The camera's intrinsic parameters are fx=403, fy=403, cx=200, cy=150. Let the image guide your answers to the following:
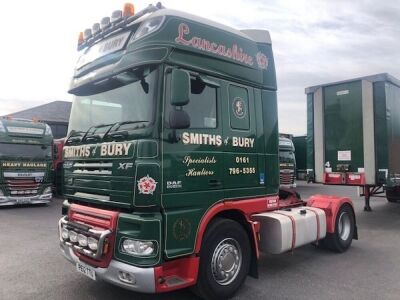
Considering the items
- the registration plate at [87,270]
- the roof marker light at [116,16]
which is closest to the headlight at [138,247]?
the registration plate at [87,270]

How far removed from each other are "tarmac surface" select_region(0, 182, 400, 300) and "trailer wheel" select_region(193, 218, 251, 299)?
0.28 meters

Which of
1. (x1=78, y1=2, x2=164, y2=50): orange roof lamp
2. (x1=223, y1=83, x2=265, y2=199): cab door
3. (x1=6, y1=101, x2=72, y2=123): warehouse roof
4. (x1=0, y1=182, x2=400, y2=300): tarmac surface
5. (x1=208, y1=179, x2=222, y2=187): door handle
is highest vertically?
(x1=6, y1=101, x2=72, y2=123): warehouse roof

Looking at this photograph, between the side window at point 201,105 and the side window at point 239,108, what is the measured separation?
0.32 meters

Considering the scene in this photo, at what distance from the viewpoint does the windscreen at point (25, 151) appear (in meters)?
14.3

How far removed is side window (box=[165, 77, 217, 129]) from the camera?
4648 millimetres

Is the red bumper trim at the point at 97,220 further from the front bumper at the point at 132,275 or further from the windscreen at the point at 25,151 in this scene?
the windscreen at the point at 25,151

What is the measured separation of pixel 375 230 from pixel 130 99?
732cm

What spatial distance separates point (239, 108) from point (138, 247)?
2.24m

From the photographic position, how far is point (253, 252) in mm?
5297

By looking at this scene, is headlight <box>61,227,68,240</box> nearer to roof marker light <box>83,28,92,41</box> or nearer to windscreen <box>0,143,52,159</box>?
roof marker light <box>83,28,92,41</box>

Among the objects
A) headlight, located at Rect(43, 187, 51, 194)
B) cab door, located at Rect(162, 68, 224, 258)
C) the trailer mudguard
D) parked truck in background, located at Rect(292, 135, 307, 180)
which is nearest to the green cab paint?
cab door, located at Rect(162, 68, 224, 258)

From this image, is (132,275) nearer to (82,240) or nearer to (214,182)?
(82,240)

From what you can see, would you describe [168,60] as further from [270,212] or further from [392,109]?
[392,109]

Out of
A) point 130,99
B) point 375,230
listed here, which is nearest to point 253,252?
point 130,99
